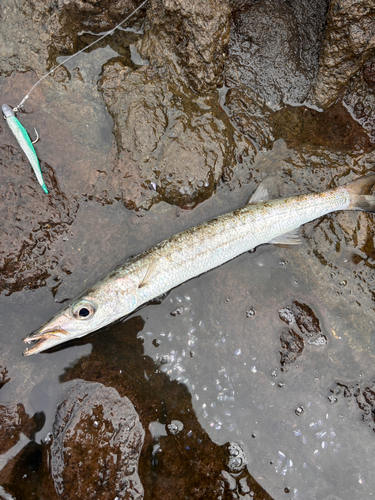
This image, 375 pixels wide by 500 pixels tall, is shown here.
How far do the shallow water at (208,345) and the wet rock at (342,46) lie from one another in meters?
1.87

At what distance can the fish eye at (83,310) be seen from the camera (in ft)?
11.5

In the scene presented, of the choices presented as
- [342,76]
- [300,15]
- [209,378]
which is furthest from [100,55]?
[209,378]

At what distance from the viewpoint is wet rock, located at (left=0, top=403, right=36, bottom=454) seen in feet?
12.3

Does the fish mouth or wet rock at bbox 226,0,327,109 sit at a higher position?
wet rock at bbox 226,0,327,109

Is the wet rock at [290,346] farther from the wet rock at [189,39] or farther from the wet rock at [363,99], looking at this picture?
the wet rock at [189,39]

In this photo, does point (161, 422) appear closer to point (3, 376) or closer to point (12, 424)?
point (12, 424)

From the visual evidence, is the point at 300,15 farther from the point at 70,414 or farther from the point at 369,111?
the point at 70,414

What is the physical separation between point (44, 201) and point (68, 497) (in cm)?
352

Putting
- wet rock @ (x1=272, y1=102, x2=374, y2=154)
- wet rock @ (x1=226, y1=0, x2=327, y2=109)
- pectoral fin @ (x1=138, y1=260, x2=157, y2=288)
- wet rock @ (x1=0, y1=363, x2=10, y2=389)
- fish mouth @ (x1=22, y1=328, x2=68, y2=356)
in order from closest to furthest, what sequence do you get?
fish mouth @ (x1=22, y1=328, x2=68, y2=356), pectoral fin @ (x1=138, y1=260, x2=157, y2=288), wet rock @ (x1=0, y1=363, x2=10, y2=389), wet rock @ (x1=226, y1=0, x2=327, y2=109), wet rock @ (x1=272, y1=102, x2=374, y2=154)

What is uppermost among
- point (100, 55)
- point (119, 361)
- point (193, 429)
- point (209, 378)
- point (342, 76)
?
point (100, 55)

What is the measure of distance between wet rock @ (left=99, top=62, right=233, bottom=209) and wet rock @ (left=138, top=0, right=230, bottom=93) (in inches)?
9.8

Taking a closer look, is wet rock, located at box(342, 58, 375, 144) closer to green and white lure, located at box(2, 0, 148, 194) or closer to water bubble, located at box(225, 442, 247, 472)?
green and white lure, located at box(2, 0, 148, 194)

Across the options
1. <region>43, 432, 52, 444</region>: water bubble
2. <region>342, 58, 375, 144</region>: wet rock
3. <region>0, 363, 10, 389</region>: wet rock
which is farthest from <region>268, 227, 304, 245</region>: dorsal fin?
<region>0, 363, 10, 389</region>: wet rock

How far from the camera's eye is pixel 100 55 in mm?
4289
